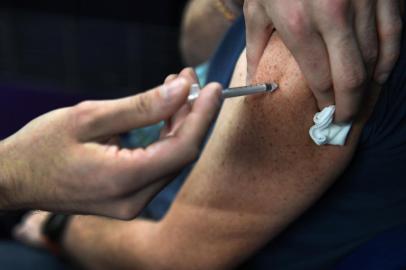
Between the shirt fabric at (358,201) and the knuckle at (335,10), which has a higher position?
the knuckle at (335,10)

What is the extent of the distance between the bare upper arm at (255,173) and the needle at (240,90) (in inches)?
0.5

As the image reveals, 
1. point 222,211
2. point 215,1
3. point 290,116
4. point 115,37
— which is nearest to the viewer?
point 290,116

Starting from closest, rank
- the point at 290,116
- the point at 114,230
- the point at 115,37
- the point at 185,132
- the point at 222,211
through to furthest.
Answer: the point at 185,132 < the point at 290,116 < the point at 222,211 < the point at 114,230 < the point at 115,37

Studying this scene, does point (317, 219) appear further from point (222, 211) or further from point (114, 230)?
point (114, 230)

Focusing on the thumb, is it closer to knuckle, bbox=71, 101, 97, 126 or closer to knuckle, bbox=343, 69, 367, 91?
knuckle, bbox=71, 101, 97, 126

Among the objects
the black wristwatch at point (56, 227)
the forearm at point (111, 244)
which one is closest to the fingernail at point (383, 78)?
the forearm at point (111, 244)

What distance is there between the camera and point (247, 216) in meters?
0.76

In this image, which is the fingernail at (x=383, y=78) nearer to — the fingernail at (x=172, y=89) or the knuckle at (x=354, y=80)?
the knuckle at (x=354, y=80)

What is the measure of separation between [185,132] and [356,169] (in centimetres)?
25

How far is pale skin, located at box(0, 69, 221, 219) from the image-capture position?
0.57 m

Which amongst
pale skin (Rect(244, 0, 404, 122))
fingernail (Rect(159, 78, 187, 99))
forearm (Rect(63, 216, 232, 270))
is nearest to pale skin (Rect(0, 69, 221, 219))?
fingernail (Rect(159, 78, 187, 99))

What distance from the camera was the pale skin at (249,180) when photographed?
68cm

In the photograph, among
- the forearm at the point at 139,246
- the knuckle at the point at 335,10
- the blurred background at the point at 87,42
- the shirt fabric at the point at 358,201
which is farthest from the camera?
the blurred background at the point at 87,42

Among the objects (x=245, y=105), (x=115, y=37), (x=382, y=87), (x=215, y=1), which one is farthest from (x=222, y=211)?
(x=115, y=37)
